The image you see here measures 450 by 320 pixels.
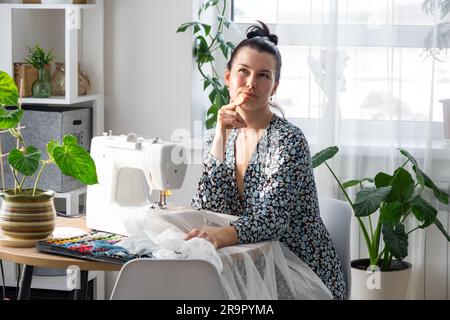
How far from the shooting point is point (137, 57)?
382cm

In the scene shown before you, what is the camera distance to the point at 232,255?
2238mm

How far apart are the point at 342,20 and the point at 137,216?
1632mm

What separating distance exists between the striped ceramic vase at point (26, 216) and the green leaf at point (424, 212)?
Result: 1531mm

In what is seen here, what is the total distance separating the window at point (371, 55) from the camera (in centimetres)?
363

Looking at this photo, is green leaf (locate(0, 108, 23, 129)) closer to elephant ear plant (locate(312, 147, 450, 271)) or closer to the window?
elephant ear plant (locate(312, 147, 450, 271))

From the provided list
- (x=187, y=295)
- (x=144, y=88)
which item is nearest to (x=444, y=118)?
(x=144, y=88)

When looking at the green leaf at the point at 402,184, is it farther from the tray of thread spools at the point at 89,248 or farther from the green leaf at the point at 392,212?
the tray of thread spools at the point at 89,248

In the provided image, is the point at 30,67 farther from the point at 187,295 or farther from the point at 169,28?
the point at 187,295

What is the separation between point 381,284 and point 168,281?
1698mm

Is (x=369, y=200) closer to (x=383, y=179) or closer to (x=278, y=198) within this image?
(x=383, y=179)

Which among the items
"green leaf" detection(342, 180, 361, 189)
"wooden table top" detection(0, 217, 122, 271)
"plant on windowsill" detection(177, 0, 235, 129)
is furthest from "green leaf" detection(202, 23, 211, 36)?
"wooden table top" detection(0, 217, 122, 271)

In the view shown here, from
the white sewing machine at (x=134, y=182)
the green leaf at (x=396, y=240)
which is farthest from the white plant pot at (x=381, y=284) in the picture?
the white sewing machine at (x=134, y=182)

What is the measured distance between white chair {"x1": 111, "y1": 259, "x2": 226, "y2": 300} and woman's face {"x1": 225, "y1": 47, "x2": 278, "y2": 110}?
0.70m

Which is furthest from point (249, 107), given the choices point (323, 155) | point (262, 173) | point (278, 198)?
point (323, 155)
